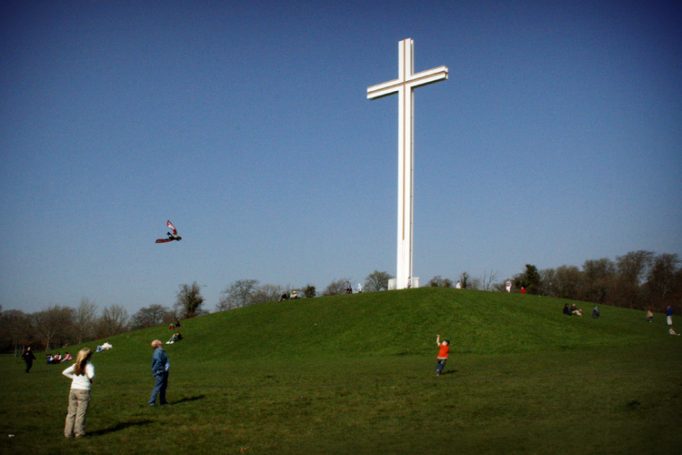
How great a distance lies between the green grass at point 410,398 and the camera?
12148mm

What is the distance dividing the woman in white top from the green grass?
0.48m

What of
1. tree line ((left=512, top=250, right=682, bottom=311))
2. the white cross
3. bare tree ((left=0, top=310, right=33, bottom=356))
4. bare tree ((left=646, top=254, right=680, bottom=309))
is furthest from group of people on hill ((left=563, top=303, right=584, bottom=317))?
bare tree ((left=0, top=310, right=33, bottom=356))

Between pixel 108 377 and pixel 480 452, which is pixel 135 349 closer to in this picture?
pixel 108 377

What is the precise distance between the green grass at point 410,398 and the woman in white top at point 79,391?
483 millimetres

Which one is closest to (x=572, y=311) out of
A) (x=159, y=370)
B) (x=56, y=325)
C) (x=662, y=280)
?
(x=159, y=370)

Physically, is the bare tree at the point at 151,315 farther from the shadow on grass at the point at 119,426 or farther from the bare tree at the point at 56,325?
the shadow on grass at the point at 119,426

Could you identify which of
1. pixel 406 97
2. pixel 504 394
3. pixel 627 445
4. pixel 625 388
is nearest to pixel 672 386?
pixel 625 388

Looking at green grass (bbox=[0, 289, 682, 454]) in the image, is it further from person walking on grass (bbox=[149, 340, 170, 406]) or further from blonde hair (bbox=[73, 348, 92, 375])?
blonde hair (bbox=[73, 348, 92, 375])

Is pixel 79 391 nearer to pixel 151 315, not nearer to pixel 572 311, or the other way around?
pixel 572 311

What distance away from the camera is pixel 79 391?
1282 centimetres

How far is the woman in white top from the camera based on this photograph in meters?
12.9

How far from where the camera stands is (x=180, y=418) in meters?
15.7

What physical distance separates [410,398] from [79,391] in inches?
383

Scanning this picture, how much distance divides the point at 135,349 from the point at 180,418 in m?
41.7
